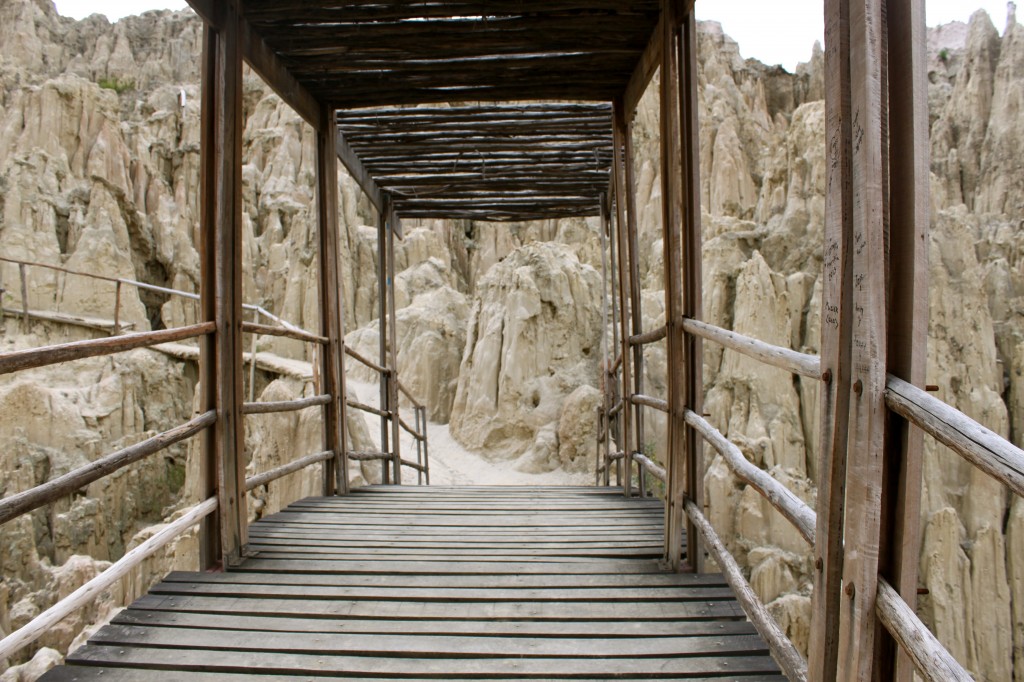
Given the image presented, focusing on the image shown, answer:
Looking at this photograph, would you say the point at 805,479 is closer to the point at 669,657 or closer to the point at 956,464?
the point at 956,464

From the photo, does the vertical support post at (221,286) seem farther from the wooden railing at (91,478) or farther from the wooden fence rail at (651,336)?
the wooden fence rail at (651,336)

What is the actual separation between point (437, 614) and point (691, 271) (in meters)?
1.87

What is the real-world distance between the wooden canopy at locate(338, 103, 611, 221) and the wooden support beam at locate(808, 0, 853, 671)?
324 cm

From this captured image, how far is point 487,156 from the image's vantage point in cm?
527

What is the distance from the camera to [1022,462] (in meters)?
0.87

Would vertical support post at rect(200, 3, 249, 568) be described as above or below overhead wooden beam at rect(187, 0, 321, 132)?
below

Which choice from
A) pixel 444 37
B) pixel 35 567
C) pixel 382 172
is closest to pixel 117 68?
pixel 35 567

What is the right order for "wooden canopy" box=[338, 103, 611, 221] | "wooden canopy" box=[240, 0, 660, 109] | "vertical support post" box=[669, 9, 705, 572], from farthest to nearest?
"wooden canopy" box=[338, 103, 611, 221], "wooden canopy" box=[240, 0, 660, 109], "vertical support post" box=[669, 9, 705, 572]

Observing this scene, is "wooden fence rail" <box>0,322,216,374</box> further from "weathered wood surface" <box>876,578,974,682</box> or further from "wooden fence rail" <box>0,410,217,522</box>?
"weathered wood surface" <box>876,578,974,682</box>

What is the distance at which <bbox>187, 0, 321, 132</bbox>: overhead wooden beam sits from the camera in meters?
2.79

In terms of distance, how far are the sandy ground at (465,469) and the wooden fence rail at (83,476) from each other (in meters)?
7.48

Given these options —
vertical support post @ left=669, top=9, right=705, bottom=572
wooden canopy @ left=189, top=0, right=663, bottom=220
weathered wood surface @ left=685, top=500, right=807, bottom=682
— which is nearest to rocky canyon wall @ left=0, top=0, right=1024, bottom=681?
vertical support post @ left=669, top=9, right=705, bottom=572

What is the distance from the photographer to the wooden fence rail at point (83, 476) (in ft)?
5.65

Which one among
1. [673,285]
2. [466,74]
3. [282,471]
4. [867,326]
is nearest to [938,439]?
[867,326]
